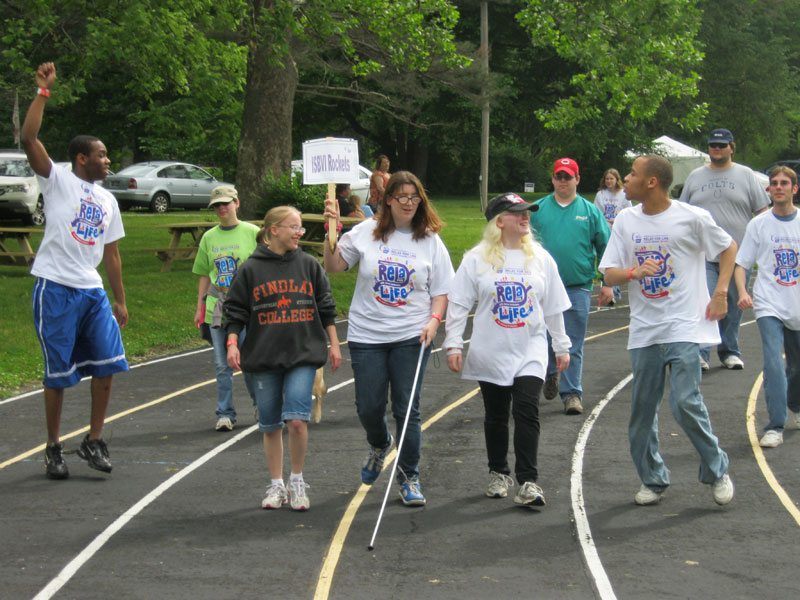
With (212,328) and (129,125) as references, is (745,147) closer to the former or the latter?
(129,125)

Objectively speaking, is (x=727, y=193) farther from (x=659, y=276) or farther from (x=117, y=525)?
(x=117, y=525)

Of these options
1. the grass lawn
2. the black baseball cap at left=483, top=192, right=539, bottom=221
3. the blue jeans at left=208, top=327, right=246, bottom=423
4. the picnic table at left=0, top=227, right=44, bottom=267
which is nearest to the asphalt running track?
the blue jeans at left=208, top=327, right=246, bottom=423

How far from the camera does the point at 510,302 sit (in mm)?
6266

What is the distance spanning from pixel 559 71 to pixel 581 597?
143ft

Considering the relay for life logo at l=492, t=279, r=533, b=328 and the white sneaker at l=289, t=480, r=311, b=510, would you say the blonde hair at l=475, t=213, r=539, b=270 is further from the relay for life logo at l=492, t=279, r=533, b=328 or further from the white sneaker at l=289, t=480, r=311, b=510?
the white sneaker at l=289, t=480, r=311, b=510

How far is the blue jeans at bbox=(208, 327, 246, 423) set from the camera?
27.3ft

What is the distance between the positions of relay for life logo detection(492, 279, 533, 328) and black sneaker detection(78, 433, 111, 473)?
2.58 metres

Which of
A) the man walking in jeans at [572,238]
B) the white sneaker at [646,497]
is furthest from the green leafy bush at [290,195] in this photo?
the white sneaker at [646,497]

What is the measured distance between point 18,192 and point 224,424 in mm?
20197

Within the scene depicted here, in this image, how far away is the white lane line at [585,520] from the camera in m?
4.96

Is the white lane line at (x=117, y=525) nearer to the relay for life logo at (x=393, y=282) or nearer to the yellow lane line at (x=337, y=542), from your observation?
the yellow lane line at (x=337, y=542)

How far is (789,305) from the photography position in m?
7.96

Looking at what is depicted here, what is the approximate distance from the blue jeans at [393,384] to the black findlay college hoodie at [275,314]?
0.25 m

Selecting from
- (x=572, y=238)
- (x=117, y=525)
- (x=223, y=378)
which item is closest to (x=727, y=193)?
(x=572, y=238)
